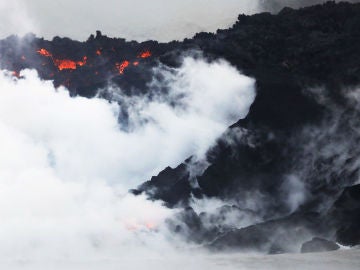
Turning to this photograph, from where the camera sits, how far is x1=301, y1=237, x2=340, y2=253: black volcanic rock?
172 ft

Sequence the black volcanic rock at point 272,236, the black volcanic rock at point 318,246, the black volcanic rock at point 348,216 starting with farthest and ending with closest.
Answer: the black volcanic rock at point 272,236 < the black volcanic rock at point 348,216 < the black volcanic rock at point 318,246

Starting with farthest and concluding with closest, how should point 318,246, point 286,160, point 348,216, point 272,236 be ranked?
point 286,160
point 348,216
point 272,236
point 318,246

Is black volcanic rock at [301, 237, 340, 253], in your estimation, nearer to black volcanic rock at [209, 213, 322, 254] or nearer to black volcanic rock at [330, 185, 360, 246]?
black volcanic rock at [330, 185, 360, 246]

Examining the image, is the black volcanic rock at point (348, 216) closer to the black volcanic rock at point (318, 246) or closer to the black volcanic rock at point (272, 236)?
the black volcanic rock at point (272, 236)

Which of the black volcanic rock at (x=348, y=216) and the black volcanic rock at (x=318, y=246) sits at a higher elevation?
the black volcanic rock at (x=348, y=216)

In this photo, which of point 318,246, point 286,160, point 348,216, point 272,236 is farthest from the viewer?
point 286,160

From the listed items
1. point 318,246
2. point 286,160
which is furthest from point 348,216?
point 286,160

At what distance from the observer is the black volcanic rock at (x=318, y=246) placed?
2060 inches

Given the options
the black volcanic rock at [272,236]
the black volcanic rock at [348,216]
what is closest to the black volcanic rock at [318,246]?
the black volcanic rock at [348,216]

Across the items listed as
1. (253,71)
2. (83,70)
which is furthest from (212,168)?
(83,70)

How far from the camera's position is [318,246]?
52.9 meters

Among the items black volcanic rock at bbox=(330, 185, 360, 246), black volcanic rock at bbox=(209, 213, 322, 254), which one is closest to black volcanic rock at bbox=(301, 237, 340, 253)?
black volcanic rock at bbox=(330, 185, 360, 246)

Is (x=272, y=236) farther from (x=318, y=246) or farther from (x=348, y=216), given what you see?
(x=348, y=216)

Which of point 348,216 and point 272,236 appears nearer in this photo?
point 272,236
